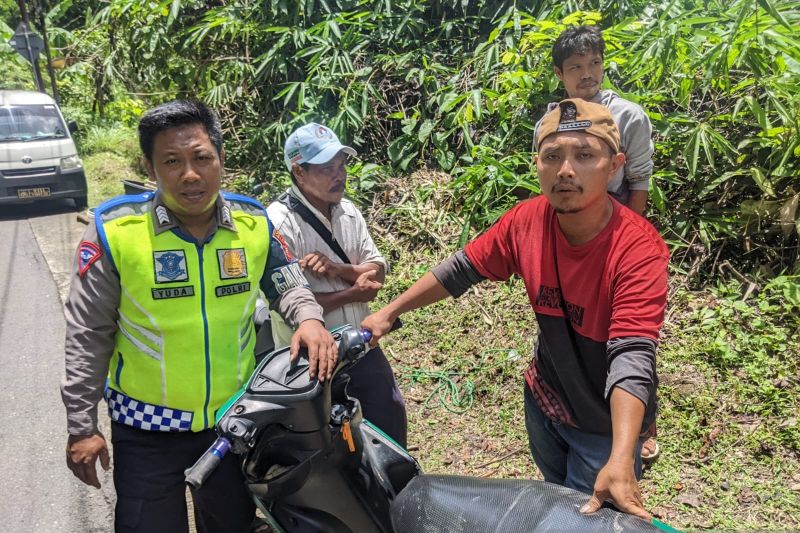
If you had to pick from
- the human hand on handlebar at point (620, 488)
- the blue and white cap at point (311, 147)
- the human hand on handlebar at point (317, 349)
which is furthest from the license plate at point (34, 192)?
the human hand on handlebar at point (620, 488)

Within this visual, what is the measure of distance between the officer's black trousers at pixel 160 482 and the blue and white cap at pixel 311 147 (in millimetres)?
1208

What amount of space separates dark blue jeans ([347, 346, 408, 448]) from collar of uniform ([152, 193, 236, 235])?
814mm

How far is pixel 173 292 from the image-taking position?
6.77 ft

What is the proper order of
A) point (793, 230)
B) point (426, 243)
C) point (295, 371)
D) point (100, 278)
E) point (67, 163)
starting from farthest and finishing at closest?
1. point (67, 163)
2. point (426, 243)
3. point (793, 230)
4. point (100, 278)
5. point (295, 371)

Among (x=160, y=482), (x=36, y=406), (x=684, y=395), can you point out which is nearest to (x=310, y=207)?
(x=160, y=482)

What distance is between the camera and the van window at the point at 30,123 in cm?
1106

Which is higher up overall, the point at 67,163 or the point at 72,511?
the point at 67,163

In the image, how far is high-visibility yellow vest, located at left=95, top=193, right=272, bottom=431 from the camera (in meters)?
2.04

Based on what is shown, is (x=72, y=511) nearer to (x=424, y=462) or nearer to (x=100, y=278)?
(x=424, y=462)

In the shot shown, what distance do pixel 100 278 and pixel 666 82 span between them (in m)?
4.14

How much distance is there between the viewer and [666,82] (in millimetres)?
4840

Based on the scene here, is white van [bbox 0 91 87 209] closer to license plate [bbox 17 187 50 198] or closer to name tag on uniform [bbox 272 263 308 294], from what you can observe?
license plate [bbox 17 187 50 198]

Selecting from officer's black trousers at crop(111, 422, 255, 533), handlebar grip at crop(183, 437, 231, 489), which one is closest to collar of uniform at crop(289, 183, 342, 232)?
officer's black trousers at crop(111, 422, 255, 533)

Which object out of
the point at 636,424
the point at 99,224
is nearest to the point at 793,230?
the point at 636,424
